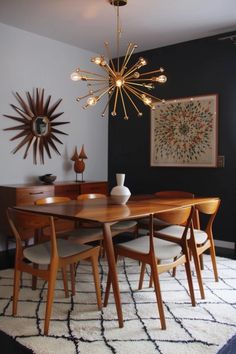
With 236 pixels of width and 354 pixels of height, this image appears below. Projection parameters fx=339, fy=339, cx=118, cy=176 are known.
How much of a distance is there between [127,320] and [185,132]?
2.87m

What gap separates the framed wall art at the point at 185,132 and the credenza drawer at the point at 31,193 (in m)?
1.66

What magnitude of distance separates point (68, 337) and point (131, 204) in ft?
3.76

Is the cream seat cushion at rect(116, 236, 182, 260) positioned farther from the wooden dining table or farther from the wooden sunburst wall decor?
the wooden sunburst wall decor

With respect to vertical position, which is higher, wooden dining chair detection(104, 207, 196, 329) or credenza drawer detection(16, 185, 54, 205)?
credenza drawer detection(16, 185, 54, 205)

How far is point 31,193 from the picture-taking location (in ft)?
12.3

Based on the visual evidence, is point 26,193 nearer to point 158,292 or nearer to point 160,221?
point 160,221

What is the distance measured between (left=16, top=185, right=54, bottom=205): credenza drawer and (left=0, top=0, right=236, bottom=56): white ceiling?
6.15ft

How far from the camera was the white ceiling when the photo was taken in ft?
11.1

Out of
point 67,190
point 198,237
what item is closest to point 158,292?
point 198,237

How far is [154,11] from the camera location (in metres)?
3.52

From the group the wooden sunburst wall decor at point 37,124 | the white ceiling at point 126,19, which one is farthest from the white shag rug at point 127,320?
the white ceiling at point 126,19

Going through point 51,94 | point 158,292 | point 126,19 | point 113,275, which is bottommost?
point 158,292

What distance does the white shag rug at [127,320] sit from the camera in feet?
6.31

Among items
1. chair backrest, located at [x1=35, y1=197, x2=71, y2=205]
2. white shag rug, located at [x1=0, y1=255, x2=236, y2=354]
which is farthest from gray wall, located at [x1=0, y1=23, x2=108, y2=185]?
white shag rug, located at [x1=0, y1=255, x2=236, y2=354]
